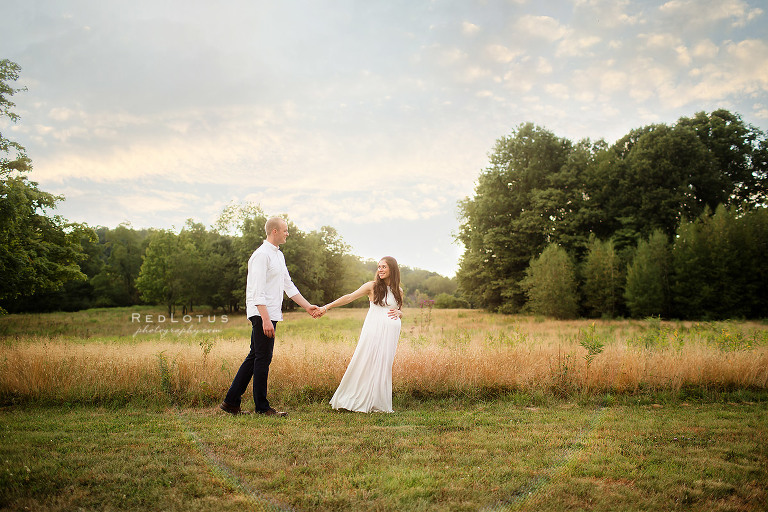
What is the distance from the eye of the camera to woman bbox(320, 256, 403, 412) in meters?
5.80

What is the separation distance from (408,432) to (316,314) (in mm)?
2497

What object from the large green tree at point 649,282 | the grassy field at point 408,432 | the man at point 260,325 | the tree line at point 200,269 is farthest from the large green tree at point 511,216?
the man at point 260,325

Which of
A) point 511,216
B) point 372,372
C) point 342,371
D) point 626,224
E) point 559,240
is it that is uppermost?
point 511,216

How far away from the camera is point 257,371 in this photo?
5.44m

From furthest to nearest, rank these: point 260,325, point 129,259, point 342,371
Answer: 1. point 129,259
2. point 342,371
3. point 260,325

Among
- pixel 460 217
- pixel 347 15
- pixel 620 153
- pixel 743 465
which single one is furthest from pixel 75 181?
pixel 620 153

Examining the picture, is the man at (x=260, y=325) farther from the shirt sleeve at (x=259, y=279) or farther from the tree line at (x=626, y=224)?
the tree line at (x=626, y=224)

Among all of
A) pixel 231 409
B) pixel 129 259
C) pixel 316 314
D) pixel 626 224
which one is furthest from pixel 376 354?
pixel 129 259

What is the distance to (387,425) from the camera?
5.12m

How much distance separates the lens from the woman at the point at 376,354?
5801 millimetres

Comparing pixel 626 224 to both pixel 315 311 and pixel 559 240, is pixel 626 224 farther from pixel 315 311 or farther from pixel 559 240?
pixel 315 311

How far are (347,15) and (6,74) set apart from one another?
584 inches

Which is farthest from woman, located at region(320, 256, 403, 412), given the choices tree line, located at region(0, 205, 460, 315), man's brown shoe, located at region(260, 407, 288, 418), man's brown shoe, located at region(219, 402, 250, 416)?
tree line, located at region(0, 205, 460, 315)

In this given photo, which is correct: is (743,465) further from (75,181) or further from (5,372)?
(75,181)
